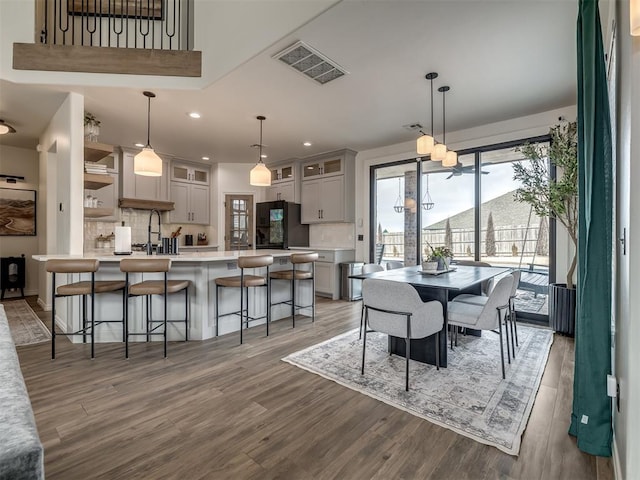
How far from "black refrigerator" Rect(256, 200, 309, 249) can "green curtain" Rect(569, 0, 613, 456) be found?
5115 mm

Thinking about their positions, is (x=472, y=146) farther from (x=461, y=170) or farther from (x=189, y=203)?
(x=189, y=203)

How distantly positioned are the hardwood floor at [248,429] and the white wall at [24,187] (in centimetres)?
418

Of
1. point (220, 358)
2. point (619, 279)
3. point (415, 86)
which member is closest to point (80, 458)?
point (220, 358)

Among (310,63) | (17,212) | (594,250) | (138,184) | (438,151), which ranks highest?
(310,63)

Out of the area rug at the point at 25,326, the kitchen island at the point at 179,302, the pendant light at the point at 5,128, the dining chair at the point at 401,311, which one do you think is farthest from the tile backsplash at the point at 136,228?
the dining chair at the point at 401,311

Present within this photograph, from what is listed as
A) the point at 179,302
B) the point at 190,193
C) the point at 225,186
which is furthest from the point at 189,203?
the point at 179,302

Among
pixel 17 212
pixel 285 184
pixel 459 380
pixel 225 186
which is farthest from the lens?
pixel 225 186

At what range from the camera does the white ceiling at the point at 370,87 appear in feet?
7.90

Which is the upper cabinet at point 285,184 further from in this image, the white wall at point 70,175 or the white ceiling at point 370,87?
the white wall at point 70,175

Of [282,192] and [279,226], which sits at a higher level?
[282,192]

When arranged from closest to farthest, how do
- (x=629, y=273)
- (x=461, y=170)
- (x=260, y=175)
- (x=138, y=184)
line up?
(x=629, y=273)
(x=260, y=175)
(x=461, y=170)
(x=138, y=184)

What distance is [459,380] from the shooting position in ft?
8.29

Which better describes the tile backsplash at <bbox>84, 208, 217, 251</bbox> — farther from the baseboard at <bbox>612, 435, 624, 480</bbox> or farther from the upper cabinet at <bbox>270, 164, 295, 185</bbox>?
the baseboard at <bbox>612, 435, 624, 480</bbox>

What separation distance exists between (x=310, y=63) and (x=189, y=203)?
484 cm
